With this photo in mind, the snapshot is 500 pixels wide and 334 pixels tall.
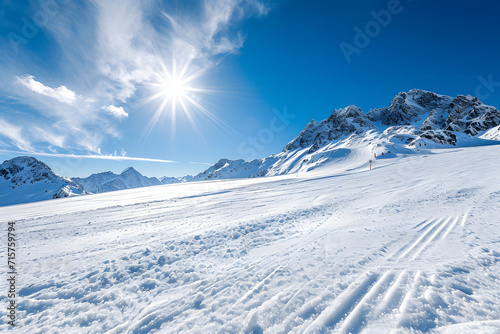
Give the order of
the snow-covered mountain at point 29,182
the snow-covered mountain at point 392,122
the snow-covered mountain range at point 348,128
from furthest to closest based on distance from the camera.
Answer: the snow-covered mountain at point 29,182, the snow-covered mountain range at point 348,128, the snow-covered mountain at point 392,122

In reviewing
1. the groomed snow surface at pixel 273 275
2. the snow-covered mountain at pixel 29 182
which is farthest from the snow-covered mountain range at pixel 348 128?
the groomed snow surface at pixel 273 275

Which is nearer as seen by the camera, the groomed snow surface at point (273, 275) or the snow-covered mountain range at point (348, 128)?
the groomed snow surface at point (273, 275)

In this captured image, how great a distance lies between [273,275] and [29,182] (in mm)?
263026

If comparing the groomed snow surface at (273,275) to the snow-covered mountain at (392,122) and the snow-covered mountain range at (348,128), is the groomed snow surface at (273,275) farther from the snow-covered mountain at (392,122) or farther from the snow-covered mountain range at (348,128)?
the snow-covered mountain at (392,122)

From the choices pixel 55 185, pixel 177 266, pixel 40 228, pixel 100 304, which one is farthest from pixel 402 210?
pixel 55 185

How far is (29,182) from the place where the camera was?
6683 inches

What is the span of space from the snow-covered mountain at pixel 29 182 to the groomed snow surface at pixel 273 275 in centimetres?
17817

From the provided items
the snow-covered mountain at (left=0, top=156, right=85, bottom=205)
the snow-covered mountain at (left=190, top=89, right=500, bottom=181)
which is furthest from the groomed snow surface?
the snow-covered mountain at (left=0, top=156, right=85, bottom=205)

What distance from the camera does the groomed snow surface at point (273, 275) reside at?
271cm

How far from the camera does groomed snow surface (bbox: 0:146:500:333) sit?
271cm

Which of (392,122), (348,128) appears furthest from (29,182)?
(392,122)

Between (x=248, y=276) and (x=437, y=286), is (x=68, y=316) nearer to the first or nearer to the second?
(x=248, y=276)

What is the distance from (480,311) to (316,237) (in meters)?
2.96

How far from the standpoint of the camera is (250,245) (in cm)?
503
